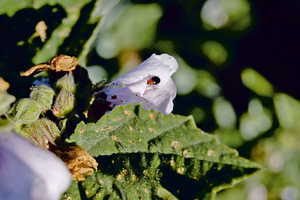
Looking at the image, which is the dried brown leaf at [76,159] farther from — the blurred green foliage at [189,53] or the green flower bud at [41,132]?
the blurred green foliage at [189,53]

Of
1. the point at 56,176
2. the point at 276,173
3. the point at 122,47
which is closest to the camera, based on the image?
the point at 56,176

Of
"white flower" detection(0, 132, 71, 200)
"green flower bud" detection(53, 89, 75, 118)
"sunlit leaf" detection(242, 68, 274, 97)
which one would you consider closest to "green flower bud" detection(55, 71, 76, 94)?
"green flower bud" detection(53, 89, 75, 118)

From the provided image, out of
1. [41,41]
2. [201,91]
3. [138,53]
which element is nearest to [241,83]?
[201,91]

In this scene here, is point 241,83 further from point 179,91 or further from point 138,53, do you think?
point 138,53

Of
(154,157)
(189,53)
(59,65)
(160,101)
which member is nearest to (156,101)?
(160,101)

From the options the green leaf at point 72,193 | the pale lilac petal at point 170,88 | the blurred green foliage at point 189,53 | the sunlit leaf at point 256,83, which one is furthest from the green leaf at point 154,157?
the sunlit leaf at point 256,83
